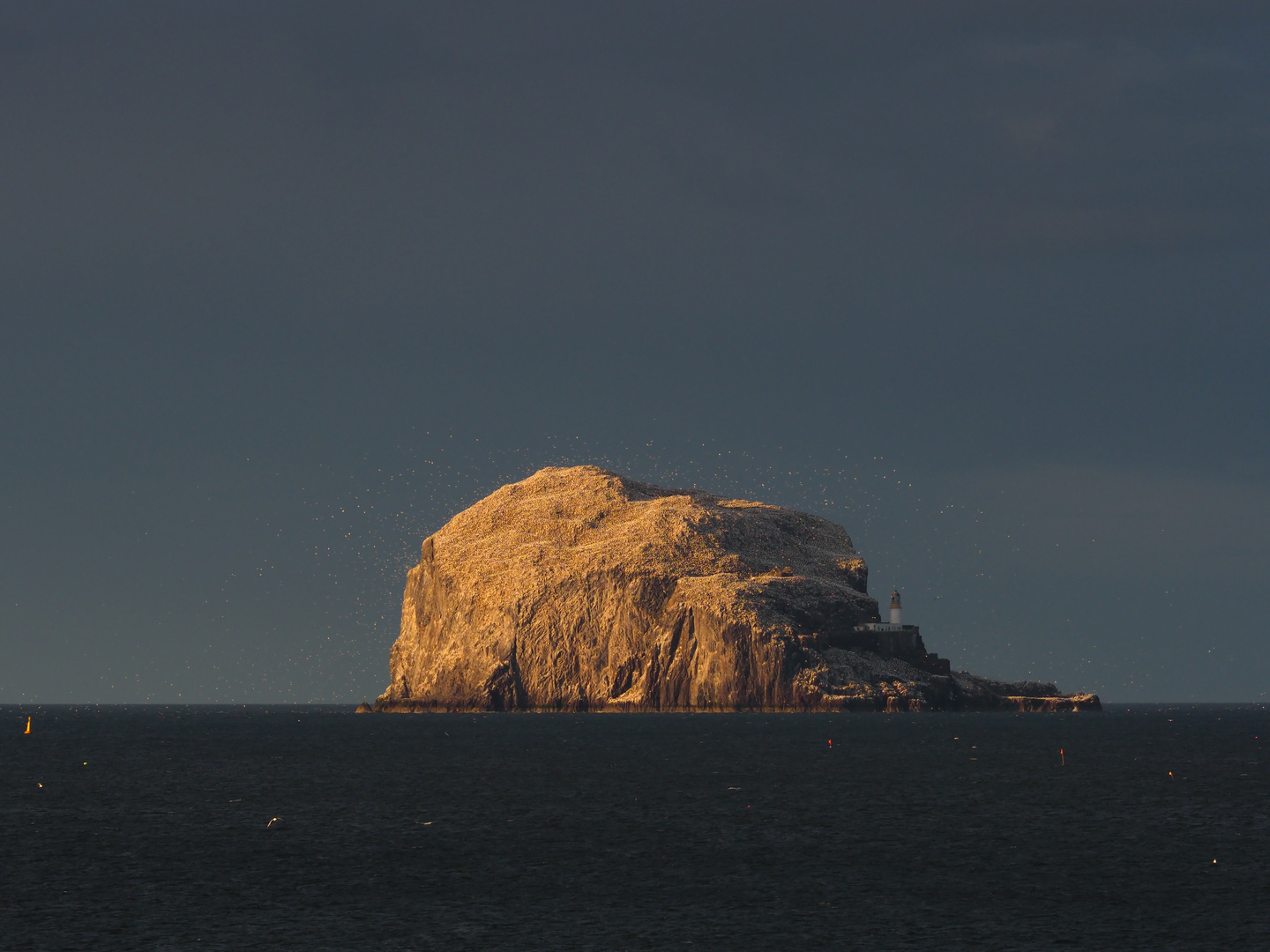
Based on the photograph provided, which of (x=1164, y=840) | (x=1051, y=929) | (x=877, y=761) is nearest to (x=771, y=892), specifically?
(x=1051, y=929)

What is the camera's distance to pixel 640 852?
64500 mm

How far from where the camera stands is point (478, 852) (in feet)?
212

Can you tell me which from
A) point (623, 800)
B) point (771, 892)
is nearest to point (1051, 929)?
point (771, 892)

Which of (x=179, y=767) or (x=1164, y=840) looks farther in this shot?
(x=179, y=767)

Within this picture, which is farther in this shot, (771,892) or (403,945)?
(771,892)

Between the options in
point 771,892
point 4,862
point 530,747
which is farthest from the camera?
point 530,747

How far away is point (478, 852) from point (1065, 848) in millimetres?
25882

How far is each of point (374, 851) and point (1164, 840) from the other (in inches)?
1408

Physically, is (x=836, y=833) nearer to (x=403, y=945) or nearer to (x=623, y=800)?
(x=623, y=800)

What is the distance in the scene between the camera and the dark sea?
47875 mm

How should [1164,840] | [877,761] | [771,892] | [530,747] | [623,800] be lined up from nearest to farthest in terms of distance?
1. [771,892]
2. [1164,840]
3. [623,800]
4. [877,761]
5. [530,747]

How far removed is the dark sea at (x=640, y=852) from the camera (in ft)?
157

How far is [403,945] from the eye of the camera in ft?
149

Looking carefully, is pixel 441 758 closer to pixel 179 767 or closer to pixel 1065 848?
pixel 179 767
